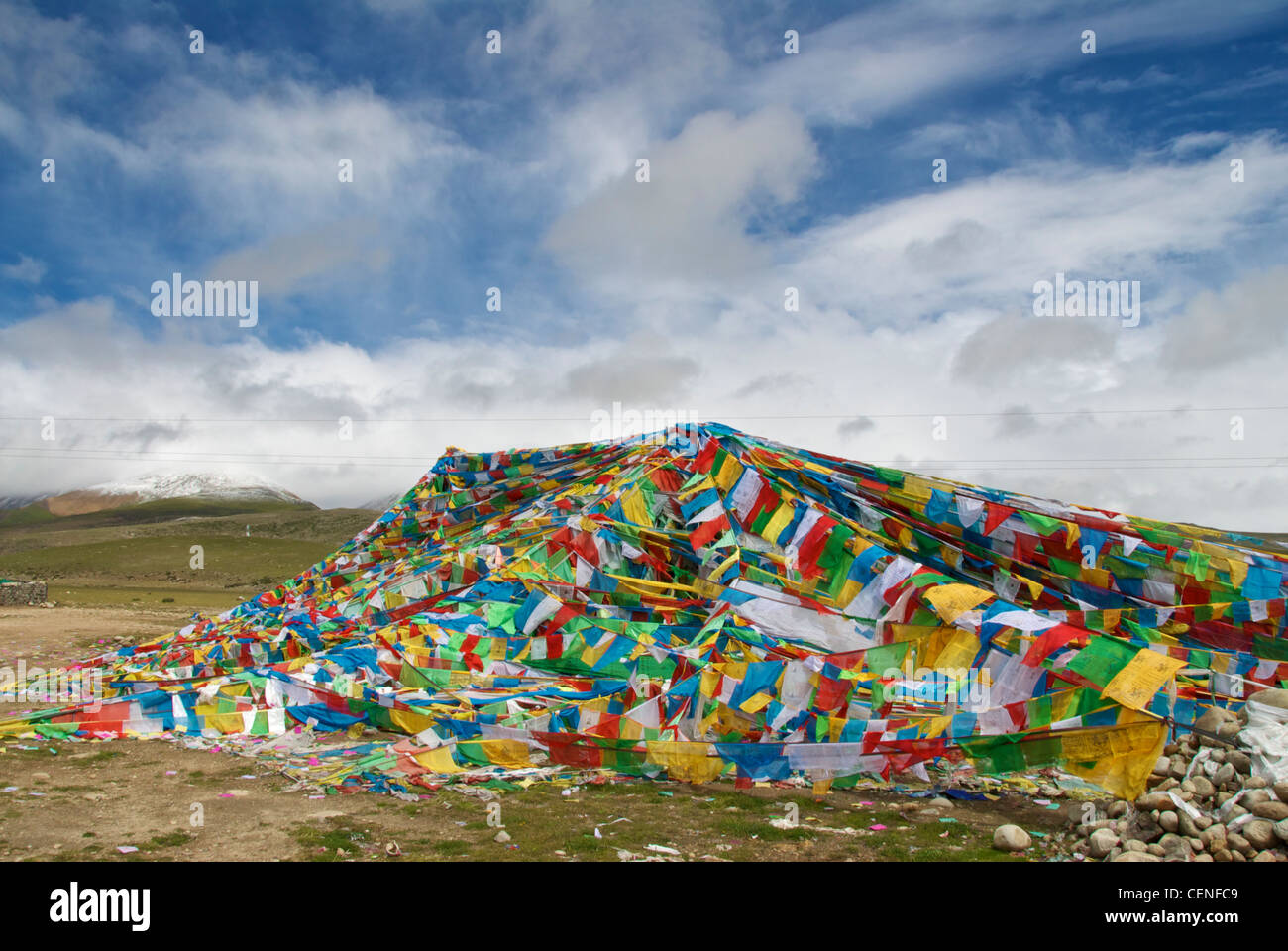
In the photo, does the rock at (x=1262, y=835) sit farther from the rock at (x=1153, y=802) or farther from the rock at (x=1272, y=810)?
the rock at (x=1153, y=802)

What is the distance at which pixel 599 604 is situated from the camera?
14.0 m

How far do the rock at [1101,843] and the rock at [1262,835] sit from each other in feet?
2.82

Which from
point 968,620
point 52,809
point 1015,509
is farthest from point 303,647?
point 1015,509

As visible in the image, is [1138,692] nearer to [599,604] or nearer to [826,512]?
[826,512]

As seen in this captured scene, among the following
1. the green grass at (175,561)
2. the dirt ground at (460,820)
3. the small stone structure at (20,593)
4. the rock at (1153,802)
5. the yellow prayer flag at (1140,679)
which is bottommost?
the green grass at (175,561)

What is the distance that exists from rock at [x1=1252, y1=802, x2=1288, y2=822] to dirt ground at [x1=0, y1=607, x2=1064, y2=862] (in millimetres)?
1538

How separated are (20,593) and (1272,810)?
39037 millimetres

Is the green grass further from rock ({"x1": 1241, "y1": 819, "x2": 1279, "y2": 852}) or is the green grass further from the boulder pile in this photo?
rock ({"x1": 1241, "y1": 819, "x2": 1279, "y2": 852})

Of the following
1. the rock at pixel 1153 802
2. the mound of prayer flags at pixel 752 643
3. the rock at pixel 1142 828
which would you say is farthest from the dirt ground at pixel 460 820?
the rock at pixel 1153 802

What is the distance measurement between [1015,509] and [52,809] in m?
12.5

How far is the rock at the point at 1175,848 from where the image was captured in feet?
19.4

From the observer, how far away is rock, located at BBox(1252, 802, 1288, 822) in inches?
232

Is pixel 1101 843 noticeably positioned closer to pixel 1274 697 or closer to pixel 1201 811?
pixel 1201 811

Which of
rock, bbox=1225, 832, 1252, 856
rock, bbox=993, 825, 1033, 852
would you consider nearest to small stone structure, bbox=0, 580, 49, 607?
rock, bbox=993, 825, 1033, 852
